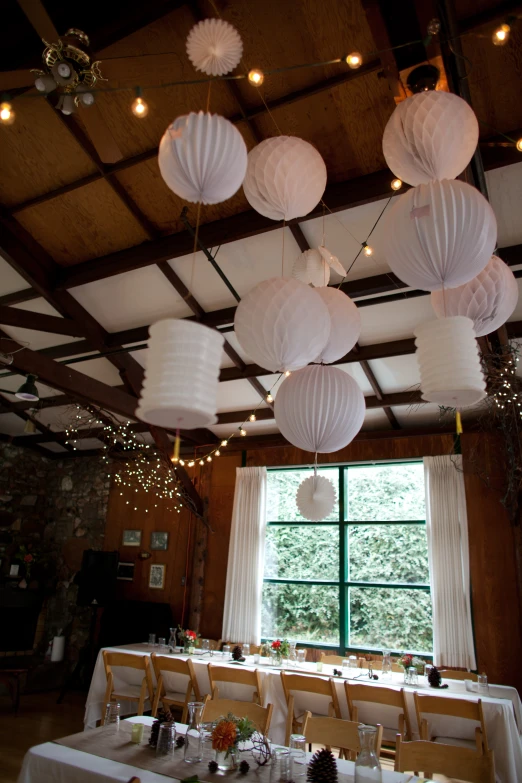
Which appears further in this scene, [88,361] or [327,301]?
[88,361]

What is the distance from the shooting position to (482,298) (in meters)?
2.26

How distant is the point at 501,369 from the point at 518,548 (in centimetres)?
219

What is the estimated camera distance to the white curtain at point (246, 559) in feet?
24.2

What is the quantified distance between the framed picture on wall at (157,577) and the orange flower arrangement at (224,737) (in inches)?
236

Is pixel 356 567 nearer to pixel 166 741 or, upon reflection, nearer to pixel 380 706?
pixel 380 706

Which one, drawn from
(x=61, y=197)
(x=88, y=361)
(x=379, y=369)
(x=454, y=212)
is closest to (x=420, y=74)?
(x=454, y=212)

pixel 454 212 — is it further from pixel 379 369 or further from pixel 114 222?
pixel 379 369

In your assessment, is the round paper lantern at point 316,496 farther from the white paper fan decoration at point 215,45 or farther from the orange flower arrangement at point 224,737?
the white paper fan decoration at point 215,45

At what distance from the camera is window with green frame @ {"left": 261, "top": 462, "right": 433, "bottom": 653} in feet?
21.9

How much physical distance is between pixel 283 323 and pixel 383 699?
3528 mm

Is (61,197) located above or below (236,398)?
above

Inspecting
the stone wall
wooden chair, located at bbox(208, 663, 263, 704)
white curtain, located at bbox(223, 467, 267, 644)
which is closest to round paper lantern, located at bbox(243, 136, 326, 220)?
wooden chair, located at bbox(208, 663, 263, 704)

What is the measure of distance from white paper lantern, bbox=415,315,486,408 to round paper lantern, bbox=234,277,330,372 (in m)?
0.41

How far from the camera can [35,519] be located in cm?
960
